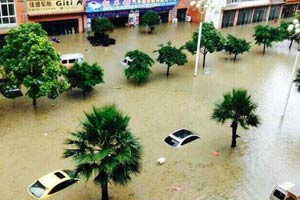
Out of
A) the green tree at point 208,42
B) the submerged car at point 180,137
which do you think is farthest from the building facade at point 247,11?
the submerged car at point 180,137

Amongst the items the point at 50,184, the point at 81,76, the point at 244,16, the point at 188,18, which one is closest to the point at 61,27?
the point at 81,76

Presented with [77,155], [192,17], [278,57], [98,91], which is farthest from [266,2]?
[77,155]

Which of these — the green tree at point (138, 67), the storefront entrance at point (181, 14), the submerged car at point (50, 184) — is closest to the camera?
the submerged car at point (50, 184)

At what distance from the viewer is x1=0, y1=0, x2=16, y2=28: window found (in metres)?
34.3

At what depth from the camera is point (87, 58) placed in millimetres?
35719

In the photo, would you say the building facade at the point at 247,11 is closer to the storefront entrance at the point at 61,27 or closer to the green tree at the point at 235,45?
the green tree at the point at 235,45

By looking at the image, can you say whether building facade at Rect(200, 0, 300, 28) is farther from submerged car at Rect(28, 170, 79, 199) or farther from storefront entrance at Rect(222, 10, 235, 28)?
submerged car at Rect(28, 170, 79, 199)

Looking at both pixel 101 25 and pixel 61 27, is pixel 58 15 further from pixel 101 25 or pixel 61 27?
pixel 101 25

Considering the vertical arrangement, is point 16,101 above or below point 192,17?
below

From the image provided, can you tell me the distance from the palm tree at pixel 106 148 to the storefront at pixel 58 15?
90.2ft

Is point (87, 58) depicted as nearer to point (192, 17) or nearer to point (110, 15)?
point (110, 15)

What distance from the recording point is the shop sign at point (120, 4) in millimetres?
42844

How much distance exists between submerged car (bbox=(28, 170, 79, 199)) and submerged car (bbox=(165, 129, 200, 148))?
6.73 meters

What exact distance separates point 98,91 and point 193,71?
10.0 meters
